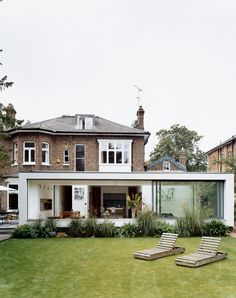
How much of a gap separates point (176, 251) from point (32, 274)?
6180 millimetres

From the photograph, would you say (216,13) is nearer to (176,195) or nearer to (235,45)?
(235,45)

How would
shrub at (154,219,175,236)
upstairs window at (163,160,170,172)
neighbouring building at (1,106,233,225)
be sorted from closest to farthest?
shrub at (154,219,175,236)
neighbouring building at (1,106,233,225)
upstairs window at (163,160,170,172)

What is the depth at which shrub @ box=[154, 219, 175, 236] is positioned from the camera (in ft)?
73.4

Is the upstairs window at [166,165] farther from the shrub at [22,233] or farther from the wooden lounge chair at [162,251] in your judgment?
the wooden lounge chair at [162,251]

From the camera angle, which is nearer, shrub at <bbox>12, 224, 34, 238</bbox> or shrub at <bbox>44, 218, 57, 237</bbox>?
shrub at <bbox>12, 224, 34, 238</bbox>

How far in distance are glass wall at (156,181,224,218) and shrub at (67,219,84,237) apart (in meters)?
5.01

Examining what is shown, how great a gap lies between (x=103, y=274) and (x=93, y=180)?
484 inches

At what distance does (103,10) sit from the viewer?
1623 cm

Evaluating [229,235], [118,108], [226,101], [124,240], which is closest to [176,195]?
[229,235]

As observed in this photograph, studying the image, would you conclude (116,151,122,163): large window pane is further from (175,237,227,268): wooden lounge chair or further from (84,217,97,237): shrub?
(175,237,227,268): wooden lounge chair

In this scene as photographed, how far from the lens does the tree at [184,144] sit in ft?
229

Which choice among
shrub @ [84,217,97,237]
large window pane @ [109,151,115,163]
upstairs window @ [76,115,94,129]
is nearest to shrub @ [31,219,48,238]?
shrub @ [84,217,97,237]

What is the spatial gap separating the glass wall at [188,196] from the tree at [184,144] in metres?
44.4

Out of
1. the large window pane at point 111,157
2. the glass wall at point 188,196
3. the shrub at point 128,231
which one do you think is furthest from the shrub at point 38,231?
the large window pane at point 111,157
